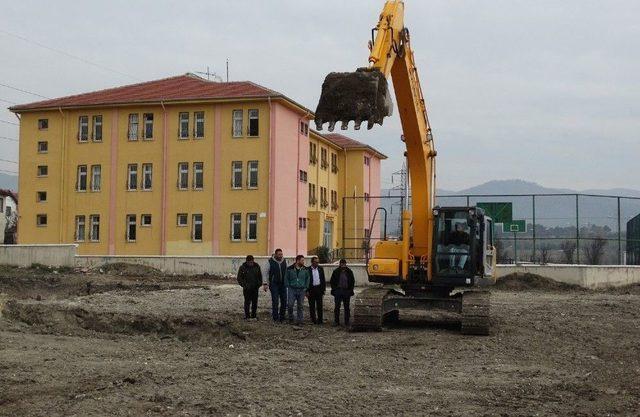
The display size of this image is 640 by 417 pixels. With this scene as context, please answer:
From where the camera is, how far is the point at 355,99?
13305 millimetres

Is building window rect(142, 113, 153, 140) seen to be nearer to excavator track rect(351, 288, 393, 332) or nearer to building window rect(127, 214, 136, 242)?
building window rect(127, 214, 136, 242)

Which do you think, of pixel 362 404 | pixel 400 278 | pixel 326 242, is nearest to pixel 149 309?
pixel 400 278

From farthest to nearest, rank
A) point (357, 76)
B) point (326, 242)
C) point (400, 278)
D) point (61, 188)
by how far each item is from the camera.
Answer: point (326, 242)
point (61, 188)
point (400, 278)
point (357, 76)

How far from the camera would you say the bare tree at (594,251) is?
117ft

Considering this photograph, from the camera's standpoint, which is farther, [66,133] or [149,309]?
[66,133]

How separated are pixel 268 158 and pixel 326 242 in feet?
38.2

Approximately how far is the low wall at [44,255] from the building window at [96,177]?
5.77 metres

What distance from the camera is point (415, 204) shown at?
1780 centimetres

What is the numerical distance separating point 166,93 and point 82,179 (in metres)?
7.10

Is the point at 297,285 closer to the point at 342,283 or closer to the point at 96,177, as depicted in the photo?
the point at 342,283

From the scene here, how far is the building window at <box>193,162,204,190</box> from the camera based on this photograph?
45.5 metres

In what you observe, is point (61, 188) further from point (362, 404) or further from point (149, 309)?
point (362, 404)

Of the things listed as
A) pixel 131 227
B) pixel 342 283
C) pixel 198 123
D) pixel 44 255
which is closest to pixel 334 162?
pixel 198 123

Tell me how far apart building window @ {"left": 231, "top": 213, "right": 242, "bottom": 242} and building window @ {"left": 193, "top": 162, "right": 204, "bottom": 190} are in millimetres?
2588
